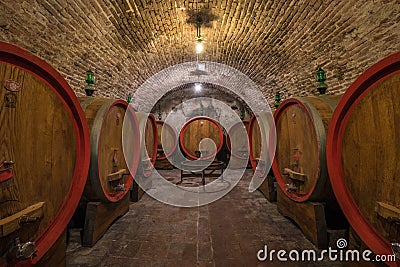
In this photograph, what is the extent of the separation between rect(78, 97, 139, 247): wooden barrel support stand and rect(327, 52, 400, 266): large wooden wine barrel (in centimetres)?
190

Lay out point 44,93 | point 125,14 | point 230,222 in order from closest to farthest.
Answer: point 44,93
point 230,222
point 125,14

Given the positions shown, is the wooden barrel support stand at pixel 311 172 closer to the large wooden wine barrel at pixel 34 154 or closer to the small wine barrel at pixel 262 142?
the small wine barrel at pixel 262 142

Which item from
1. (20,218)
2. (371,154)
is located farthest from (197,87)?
(20,218)

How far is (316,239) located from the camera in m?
1.81

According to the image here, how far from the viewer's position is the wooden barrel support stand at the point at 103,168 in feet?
5.90

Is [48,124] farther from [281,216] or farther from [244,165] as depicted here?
[244,165]

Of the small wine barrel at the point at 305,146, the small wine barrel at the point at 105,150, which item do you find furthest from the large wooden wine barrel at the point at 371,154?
the small wine barrel at the point at 105,150

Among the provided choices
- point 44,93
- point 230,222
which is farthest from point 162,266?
point 44,93

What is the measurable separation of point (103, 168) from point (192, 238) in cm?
113

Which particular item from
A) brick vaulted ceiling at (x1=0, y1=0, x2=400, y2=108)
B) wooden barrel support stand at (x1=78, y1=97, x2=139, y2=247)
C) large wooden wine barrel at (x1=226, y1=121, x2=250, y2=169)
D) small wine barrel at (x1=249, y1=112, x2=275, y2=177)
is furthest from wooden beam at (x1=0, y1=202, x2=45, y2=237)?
large wooden wine barrel at (x1=226, y1=121, x2=250, y2=169)

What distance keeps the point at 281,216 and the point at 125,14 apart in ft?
14.3

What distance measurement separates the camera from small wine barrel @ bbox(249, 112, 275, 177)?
2.76 m

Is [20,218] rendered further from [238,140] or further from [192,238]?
[238,140]

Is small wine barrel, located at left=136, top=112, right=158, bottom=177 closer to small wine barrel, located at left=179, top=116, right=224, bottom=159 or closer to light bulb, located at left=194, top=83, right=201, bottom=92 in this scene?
small wine barrel, located at left=179, top=116, right=224, bottom=159
